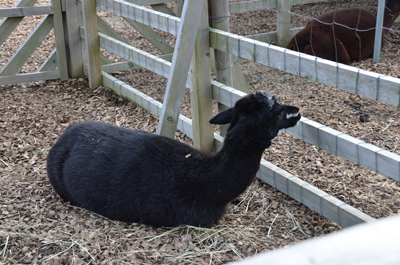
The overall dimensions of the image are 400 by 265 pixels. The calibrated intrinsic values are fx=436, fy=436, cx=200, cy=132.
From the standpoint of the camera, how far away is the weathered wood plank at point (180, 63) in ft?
12.0

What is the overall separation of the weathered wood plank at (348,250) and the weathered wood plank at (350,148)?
2.17 m

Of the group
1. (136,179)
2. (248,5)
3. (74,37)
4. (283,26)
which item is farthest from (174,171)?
(283,26)

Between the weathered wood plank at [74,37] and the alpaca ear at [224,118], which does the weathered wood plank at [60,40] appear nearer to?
the weathered wood plank at [74,37]

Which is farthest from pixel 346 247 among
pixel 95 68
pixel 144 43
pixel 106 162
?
pixel 144 43

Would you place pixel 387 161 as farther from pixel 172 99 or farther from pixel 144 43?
pixel 144 43

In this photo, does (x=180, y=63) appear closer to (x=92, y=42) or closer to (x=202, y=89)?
(x=202, y=89)

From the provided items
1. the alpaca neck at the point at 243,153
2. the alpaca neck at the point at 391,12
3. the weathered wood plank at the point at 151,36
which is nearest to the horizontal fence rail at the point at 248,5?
the weathered wood plank at the point at 151,36

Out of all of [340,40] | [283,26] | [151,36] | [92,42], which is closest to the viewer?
[92,42]

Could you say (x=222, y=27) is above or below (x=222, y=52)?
above

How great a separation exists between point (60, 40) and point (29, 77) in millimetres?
788

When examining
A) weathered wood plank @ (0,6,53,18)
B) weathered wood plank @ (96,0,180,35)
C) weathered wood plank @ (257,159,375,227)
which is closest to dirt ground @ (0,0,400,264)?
weathered wood plank @ (257,159,375,227)

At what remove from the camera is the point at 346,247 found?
2.38 feet

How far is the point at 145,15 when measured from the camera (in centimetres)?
488

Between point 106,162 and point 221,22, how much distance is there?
67.6 inches
